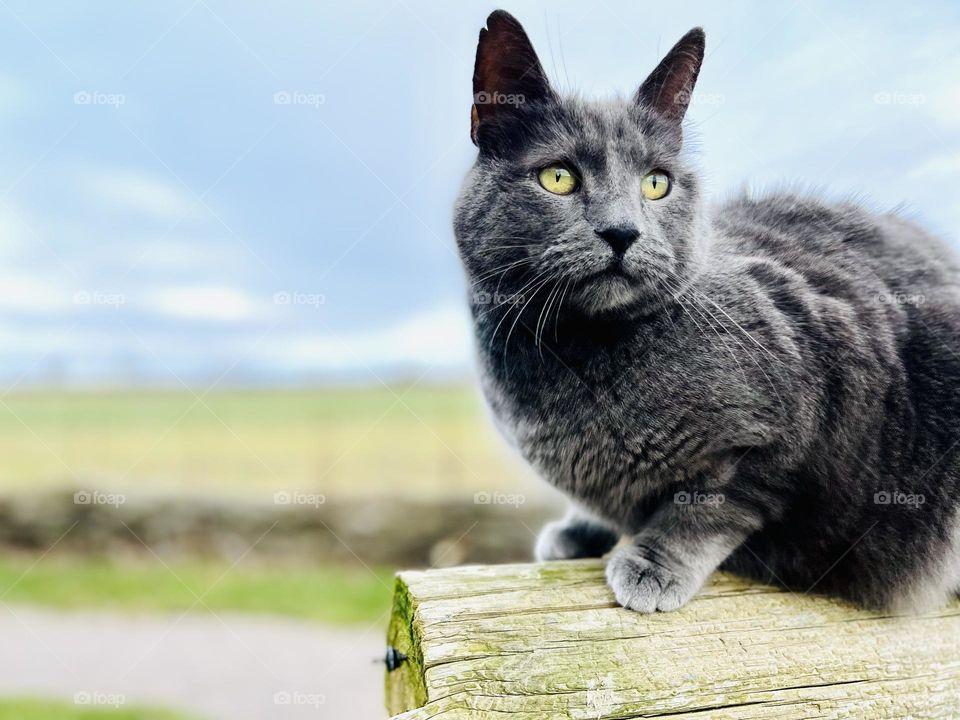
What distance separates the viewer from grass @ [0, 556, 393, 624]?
15.6 ft

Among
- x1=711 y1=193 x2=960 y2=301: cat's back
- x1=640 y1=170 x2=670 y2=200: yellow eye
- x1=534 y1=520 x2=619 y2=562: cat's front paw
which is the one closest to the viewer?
x1=640 y1=170 x2=670 y2=200: yellow eye

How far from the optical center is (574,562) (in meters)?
1.52

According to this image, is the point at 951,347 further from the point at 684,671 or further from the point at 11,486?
the point at 11,486

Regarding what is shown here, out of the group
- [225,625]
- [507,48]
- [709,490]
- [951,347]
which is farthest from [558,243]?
[225,625]

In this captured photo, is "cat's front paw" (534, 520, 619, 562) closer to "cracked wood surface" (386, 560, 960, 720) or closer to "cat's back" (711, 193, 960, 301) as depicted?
"cracked wood surface" (386, 560, 960, 720)

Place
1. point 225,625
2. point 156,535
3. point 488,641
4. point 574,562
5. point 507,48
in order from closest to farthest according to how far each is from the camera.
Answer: point 488,641, point 507,48, point 574,562, point 225,625, point 156,535

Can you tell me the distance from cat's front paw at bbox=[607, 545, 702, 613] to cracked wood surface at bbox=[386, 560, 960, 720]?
2 centimetres

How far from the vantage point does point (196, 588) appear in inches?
190

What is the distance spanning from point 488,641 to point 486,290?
1.97 ft

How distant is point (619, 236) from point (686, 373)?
0.32 m

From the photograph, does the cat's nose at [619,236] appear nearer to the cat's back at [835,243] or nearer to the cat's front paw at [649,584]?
the cat's back at [835,243]

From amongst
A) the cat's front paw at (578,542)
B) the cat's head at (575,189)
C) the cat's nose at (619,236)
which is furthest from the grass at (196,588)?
the cat's nose at (619,236)

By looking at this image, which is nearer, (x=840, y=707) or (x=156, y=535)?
(x=840, y=707)

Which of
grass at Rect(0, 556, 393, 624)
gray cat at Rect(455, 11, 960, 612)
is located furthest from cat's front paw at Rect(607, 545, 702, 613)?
grass at Rect(0, 556, 393, 624)
